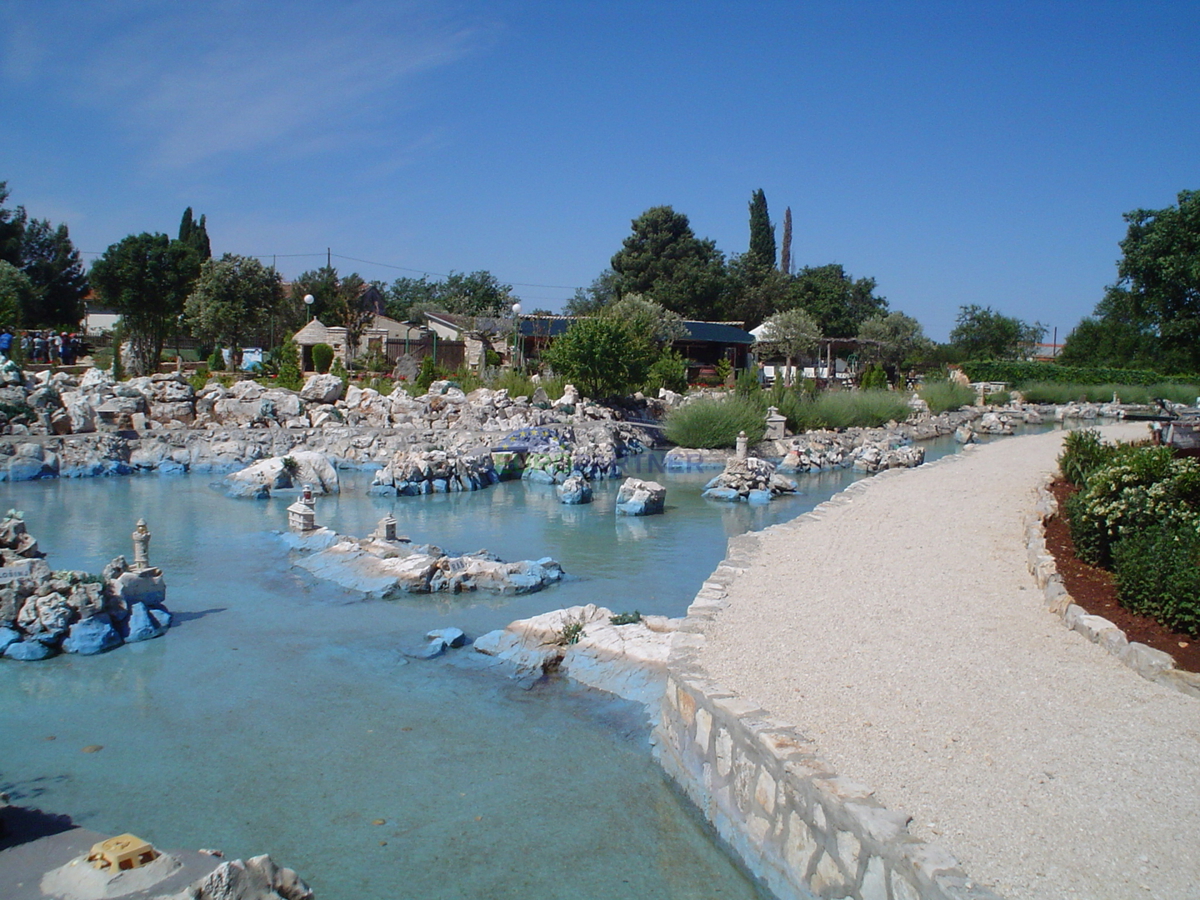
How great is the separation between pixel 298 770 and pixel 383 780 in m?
0.60

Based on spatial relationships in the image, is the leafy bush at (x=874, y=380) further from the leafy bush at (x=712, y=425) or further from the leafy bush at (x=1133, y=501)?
the leafy bush at (x=1133, y=501)

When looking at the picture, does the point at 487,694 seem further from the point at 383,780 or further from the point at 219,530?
the point at 219,530

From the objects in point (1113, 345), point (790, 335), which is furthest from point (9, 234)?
point (1113, 345)

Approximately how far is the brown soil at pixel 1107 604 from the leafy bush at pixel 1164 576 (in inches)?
3.5

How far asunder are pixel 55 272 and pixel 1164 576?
46747mm

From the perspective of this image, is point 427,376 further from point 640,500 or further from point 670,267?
point 670,267

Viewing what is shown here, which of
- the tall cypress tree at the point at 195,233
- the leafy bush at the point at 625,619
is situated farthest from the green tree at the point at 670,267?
the leafy bush at the point at 625,619

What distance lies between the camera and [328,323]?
1576 inches

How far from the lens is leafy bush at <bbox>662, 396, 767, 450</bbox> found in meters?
22.9

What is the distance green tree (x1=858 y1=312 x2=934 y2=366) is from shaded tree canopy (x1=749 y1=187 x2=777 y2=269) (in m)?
8.88

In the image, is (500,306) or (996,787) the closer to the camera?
(996,787)

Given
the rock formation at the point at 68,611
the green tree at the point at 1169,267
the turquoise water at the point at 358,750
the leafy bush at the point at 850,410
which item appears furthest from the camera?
the leafy bush at the point at 850,410

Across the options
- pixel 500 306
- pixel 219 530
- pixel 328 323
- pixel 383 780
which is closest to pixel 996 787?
pixel 383 780

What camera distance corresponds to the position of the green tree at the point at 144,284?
1212 inches
